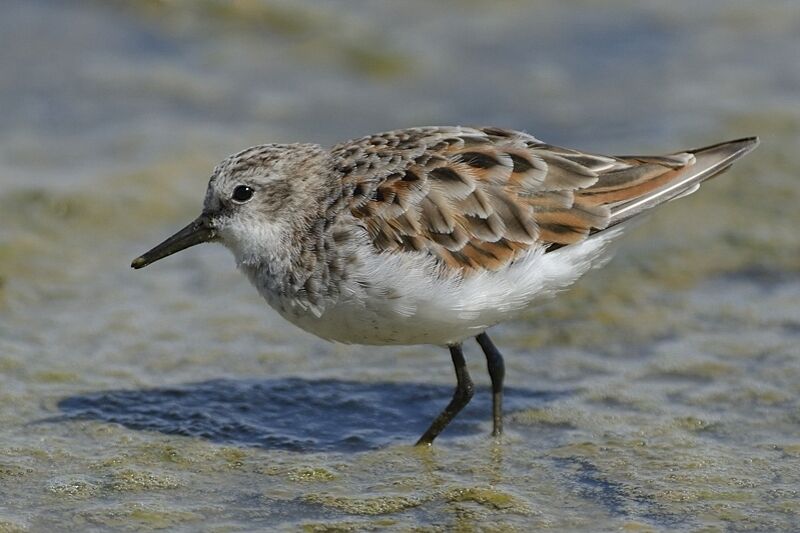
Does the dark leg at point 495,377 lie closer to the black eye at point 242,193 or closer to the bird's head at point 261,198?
the bird's head at point 261,198

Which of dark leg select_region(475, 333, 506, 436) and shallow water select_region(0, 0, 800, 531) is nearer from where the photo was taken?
shallow water select_region(0, 0, 800, 531)

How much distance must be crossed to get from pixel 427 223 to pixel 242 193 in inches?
43.0

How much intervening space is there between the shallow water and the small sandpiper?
759 millimetres

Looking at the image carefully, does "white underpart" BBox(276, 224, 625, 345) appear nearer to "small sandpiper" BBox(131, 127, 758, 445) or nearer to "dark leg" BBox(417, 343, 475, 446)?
"small sandpiper" BBox(131, 127, 758, 445)

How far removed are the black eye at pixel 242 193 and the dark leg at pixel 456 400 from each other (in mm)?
1416

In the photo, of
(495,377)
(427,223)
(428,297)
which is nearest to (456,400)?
(495,377)

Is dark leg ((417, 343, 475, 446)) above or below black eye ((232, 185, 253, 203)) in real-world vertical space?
below

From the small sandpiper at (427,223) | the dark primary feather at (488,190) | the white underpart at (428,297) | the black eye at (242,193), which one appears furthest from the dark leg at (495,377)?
the black eye at (242,193)

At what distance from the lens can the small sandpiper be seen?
22.0ft

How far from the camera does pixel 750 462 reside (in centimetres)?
686

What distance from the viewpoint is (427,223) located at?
6820mm

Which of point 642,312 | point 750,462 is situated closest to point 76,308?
point 642,312

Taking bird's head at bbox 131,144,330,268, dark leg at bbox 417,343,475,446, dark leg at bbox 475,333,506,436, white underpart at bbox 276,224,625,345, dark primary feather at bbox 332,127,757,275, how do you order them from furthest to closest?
dark leg at bbox 475,333,506,436 → dark leg at bbox 417,343,475,446 → bird's head at bbox 131,144,330,268 → dark primary feather at bbox 332,127,757,275 → white underpart at bbox 276,224,625,345

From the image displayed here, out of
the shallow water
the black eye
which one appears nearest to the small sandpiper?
the black eye
